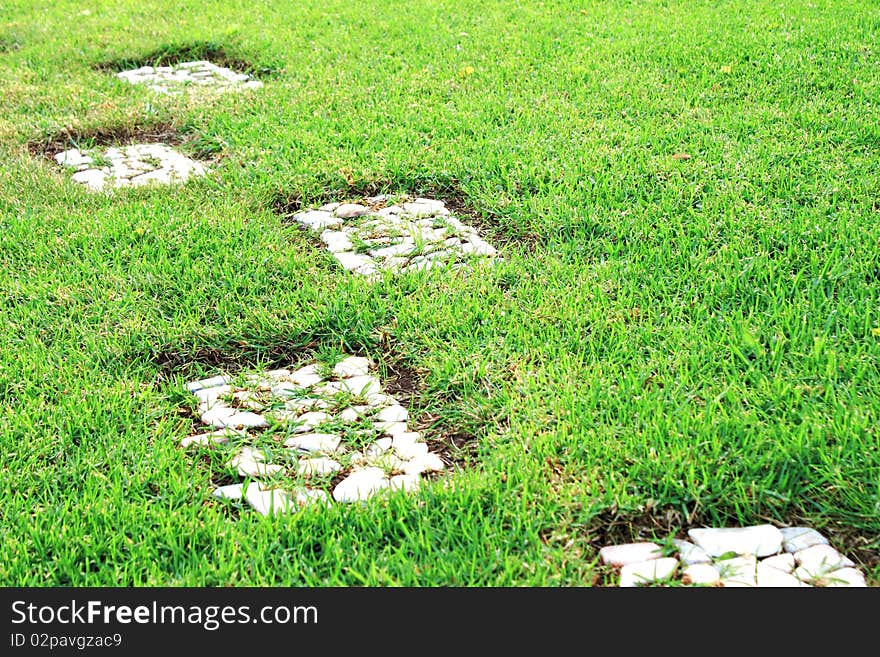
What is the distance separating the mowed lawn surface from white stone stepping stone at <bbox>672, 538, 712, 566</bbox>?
0.08 metres

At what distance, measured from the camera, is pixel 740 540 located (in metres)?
2.23

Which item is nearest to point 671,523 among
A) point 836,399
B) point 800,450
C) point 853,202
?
point 800,450

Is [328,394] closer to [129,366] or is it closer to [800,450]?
[129,366]

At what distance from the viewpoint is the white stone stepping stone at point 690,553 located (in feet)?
7.16

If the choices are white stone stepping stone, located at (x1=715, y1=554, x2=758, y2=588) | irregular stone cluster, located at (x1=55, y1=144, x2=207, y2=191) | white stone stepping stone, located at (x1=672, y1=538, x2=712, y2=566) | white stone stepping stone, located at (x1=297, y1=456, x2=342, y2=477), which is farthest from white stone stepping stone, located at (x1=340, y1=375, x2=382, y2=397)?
irregular stone cluster, located at (x1=55, y1=144, x2=207, y2=191)

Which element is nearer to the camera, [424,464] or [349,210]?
[424,464]

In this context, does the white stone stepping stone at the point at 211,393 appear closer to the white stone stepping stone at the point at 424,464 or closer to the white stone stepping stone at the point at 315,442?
the white stone stepping stone at the point at 315,442

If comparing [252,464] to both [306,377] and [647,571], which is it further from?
[647,571]

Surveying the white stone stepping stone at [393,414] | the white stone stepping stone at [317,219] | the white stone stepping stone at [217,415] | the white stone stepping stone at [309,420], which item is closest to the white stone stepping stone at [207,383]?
the white stone stepping stone at [217,415]

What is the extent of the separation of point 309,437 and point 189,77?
4747 millimetres

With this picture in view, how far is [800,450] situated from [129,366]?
225cm

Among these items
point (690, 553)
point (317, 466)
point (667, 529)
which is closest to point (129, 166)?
point (317, 466)

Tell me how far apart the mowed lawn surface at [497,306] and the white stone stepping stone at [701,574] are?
0.52 feet

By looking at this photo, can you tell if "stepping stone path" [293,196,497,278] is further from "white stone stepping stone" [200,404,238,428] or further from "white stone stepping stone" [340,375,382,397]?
"white stone stepping stone" [200,404,238,428]
